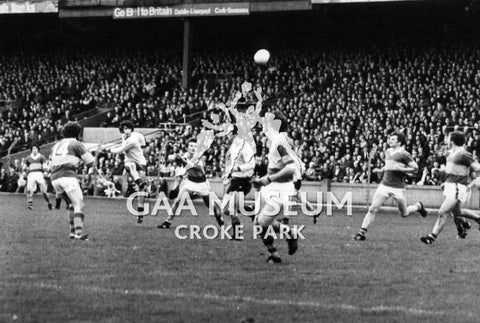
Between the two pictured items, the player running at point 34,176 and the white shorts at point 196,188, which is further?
the player running at point 34,176

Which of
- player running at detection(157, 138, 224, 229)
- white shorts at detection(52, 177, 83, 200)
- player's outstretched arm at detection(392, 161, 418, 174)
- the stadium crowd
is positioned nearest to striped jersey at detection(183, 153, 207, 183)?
player running at detection(157, 138, 224, 229)

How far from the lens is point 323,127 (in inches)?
1433

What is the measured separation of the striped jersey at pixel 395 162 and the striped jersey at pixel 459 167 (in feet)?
2.67

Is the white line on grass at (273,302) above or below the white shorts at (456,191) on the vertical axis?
below

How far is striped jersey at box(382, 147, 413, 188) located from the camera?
1773 centimetres

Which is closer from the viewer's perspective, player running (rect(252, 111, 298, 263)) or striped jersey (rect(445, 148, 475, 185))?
player running (rect(252, 111, 298, 263))

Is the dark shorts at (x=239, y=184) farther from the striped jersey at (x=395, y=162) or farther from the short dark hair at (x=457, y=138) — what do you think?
the short dark hair at (x=457, y=138)

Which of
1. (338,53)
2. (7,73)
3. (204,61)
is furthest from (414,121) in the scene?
(7,73)

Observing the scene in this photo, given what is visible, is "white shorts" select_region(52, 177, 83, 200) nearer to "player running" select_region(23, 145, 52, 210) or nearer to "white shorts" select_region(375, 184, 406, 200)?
"white shorts" select_region(375, 184, 406, 200)

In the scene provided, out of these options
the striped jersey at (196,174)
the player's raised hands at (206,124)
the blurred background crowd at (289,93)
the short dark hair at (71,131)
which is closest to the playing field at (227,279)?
the striped jersey at (196,174)

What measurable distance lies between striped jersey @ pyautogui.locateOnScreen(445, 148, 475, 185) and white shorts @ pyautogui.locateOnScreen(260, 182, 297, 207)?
4835 millimetres

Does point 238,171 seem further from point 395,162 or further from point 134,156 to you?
point 134,156

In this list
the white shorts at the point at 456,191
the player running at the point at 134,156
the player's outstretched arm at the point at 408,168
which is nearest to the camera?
the white shorts at the point at 456,191

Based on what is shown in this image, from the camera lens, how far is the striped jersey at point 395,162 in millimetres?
17734
